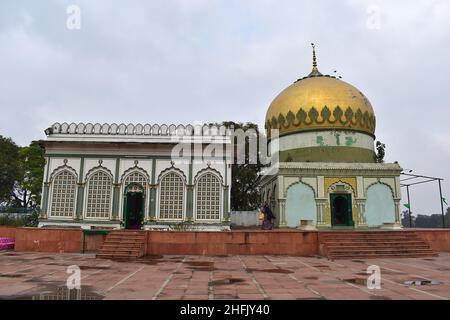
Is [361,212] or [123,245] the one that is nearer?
[123,245]

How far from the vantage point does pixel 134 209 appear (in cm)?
1842

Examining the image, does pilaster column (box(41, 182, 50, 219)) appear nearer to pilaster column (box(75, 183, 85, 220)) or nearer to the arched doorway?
pilaster column (box(75, 183, 85, 220))

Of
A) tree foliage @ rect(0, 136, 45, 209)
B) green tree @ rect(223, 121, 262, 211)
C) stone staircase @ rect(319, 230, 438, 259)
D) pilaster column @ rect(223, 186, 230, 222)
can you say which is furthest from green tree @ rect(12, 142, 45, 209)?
stone staircase @ rect(319, 230, 438, 259)

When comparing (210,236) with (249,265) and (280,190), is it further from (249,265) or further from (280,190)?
(280,190)

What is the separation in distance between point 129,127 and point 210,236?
8.19 meters

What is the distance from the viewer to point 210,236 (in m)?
13.9

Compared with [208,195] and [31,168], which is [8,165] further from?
[208,195]

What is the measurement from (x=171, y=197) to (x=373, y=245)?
9450 millimetres

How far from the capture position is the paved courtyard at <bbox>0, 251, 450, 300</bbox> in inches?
270

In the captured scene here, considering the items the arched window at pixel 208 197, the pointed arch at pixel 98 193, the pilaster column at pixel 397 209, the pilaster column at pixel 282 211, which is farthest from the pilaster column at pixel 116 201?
the pilaster column at pixel 397 209

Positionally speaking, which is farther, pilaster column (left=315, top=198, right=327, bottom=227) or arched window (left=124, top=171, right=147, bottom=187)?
pilaster column (left=315, top=198, right=327, bottom=227)

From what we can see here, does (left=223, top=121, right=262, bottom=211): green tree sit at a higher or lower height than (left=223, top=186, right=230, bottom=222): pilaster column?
higher

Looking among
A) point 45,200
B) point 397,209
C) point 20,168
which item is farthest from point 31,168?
point 397,209

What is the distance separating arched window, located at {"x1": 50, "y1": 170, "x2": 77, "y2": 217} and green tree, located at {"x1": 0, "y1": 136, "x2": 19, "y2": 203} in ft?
74.1
